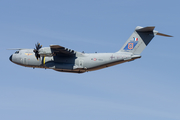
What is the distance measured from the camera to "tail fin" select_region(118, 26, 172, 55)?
104 ft

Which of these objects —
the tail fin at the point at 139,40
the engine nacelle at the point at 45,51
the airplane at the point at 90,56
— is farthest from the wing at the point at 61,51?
the tail fin at the point at 139,40

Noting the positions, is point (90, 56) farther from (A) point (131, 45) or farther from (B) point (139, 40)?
(B) point (139, 40)

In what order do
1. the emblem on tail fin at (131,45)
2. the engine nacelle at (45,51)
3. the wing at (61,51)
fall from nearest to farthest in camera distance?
the wing at (61,51)
the engine nacelle at (45,51)
the emblem on tail fin at (131,45)

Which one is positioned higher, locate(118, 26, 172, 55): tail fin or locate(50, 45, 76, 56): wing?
locate(118, 26, 172, 55): tail fin

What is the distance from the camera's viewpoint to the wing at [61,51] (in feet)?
102

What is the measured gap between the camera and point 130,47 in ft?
106

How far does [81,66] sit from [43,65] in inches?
147

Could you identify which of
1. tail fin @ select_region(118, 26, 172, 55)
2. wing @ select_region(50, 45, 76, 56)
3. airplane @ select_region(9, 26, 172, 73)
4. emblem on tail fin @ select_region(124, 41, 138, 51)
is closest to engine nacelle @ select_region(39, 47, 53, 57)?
airplane @ select_region(9, 26, 172, 73)

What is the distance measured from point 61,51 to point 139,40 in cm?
704

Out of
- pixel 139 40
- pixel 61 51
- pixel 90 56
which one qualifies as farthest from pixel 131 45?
pixel 61 51

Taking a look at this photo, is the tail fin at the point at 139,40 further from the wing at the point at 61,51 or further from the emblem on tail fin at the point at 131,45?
the wing at the point at 61,51

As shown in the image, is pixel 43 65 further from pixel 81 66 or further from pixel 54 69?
pixel 81 66

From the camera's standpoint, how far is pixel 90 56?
32.6 m

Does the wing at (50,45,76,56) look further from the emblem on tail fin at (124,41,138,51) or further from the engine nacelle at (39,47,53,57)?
the emblem on tail fin at (124,41,138,51)
